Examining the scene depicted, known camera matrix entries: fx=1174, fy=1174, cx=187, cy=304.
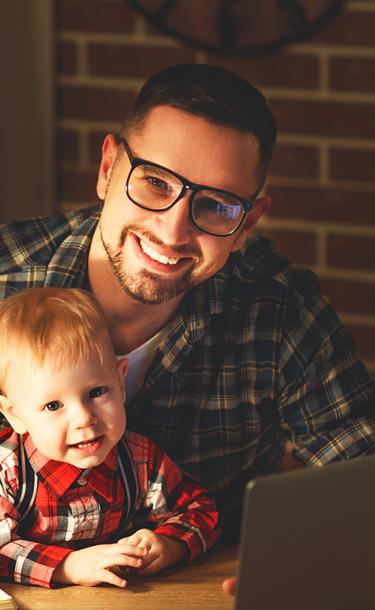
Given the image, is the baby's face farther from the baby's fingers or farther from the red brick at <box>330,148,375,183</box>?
the red brick at <box>330,148,375,183</box>

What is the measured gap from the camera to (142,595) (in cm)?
150

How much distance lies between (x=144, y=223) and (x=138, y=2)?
1.31 metres

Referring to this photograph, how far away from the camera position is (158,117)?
5.54 feet

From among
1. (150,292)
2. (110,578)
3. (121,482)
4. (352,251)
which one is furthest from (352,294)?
(110,578)

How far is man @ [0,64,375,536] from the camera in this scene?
1656 millimetres

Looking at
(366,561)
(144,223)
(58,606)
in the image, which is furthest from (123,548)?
(144,223)

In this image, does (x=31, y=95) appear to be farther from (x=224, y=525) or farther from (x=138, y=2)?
(x=224, y=525)

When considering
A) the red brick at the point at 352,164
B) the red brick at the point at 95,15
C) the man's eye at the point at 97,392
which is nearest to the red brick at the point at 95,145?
the red brick at the point at 95,15

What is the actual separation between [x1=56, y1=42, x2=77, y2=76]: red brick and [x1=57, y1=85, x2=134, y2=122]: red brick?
0.04 metres

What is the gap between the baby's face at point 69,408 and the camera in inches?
57.5

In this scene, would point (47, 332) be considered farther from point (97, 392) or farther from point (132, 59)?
point (132, 59)

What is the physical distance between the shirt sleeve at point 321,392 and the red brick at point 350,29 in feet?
3.66

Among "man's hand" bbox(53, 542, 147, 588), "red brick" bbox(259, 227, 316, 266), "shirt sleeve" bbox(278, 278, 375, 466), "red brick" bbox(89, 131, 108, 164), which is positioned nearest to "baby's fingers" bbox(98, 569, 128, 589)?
"man's hand" bbox(53, 542, 147, 588)

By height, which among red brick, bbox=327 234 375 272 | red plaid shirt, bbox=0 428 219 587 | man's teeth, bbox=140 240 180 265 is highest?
man's teeth, bbox=140 240 180 265
